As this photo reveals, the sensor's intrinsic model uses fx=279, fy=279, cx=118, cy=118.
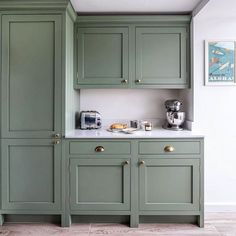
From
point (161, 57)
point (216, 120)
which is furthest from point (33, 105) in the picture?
point (216, 120)

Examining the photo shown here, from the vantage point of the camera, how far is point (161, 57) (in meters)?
3.06

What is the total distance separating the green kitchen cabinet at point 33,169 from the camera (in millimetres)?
2646

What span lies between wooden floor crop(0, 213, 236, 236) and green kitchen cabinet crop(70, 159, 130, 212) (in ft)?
0.61

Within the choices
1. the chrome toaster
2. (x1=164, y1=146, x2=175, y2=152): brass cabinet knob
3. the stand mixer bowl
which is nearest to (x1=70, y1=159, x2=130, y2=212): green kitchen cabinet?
(x1=164, y1=146, x2=175, y2=152): brass cabinet knob

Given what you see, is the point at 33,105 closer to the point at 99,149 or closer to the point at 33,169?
the point at 33,169

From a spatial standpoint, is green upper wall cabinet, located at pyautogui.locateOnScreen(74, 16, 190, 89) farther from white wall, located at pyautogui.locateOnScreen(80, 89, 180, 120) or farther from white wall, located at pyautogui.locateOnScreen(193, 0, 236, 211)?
white wall, located at pyautogui.locateOnScreen(80, 89, 180, 120)

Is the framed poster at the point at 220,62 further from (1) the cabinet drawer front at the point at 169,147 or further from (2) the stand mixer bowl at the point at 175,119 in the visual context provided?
(1) the cabinet drawer front at the point at 169,147

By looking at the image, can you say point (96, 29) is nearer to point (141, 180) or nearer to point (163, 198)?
point (141, 180)

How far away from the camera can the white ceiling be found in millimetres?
2734

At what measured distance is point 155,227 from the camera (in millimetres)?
2697

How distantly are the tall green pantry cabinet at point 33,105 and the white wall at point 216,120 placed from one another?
4.81 ft

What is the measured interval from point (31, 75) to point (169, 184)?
5.47ft

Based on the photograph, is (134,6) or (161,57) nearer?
(134,6)

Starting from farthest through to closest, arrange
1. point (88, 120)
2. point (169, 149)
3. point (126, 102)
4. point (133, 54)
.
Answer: point (126, 102)
point (88, 120)
point (133, 54)
point (169, 149)
